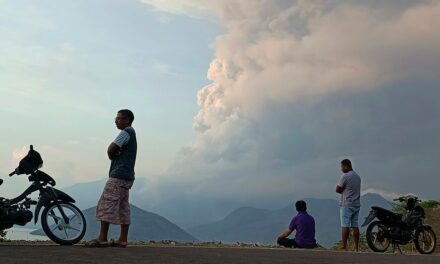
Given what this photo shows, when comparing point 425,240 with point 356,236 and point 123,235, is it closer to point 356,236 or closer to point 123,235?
point 356,236

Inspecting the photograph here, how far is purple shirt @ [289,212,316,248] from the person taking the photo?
12.0 m

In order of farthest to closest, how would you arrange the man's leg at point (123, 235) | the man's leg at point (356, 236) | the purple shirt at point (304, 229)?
the man's leg at point (356, 236)
the purple shirt at point (304, 229)
the man's leg at point (123, 235)

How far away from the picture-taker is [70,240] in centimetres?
874

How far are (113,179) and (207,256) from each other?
6.15 ft

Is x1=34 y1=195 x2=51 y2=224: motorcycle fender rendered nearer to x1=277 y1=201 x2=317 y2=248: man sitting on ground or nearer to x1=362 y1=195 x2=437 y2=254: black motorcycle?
x1=277 y1=201 x2=317 y2=248: man sitting on ground

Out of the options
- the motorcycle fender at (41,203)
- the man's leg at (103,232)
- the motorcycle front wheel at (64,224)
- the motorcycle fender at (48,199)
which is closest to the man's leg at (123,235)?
the man's leg at (103,232)

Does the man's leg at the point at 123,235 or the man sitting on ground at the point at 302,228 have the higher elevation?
the man sitting on ground at the point at 302,228

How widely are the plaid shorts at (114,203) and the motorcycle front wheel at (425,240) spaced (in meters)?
6.90

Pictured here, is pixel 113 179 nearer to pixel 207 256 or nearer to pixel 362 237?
pixel 207 256

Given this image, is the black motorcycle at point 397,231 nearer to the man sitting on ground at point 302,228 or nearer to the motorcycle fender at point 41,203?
the man sitting on ground at point 302,228

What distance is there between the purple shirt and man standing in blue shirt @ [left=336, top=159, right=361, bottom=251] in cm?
67

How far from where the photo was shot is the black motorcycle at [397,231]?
12430 millimetres

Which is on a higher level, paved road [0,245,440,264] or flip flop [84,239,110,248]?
flip flop [84,239,110,248]

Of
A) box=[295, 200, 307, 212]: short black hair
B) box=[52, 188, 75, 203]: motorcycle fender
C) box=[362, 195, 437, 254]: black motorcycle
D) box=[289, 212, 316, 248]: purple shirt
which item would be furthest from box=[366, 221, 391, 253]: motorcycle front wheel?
box=[52, 188, 75, 203]: motorcycle fender
